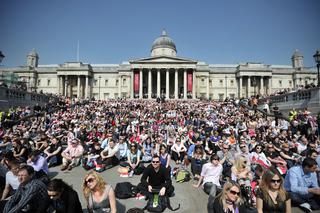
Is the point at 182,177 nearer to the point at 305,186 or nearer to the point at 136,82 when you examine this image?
the point at 305,186

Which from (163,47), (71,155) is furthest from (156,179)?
(163,47)

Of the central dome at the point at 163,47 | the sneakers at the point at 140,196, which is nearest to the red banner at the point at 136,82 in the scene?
Result: the central dome at the point at 163,47

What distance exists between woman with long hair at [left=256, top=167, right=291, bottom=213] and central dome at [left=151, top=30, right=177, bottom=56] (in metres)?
62.7

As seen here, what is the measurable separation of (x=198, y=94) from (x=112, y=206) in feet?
183

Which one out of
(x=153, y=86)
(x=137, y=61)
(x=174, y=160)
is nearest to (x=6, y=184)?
(x=174, y=160)

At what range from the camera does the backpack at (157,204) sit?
14.8 feet

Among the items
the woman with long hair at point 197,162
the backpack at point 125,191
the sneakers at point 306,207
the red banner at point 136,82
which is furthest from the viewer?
the red banner at point 136,82

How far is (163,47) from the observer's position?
64250mm

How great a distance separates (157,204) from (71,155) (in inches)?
199

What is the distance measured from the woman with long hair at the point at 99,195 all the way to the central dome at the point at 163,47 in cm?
6243

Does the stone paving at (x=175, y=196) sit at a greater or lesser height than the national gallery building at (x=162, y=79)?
lesser

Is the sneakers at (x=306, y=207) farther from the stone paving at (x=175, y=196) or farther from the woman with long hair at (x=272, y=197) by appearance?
the woman with long hair at (x=272, y=197)

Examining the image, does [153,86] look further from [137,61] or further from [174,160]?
[174,160]

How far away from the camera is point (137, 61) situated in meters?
51.9
